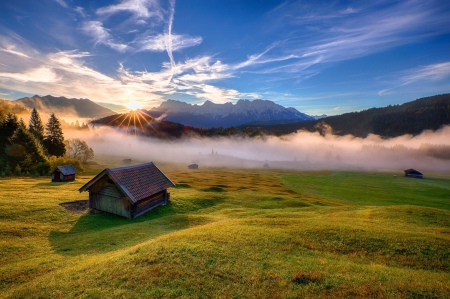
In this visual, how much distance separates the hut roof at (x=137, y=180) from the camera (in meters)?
27.9

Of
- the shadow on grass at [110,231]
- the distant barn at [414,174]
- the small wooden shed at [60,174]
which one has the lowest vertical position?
the distant barn at [414,174]

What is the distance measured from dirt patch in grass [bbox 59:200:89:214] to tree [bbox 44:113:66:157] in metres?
71.0

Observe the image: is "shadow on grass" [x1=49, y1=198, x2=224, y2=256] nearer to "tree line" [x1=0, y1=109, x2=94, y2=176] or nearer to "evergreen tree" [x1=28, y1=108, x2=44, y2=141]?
"tree line" [x1=0, y1=109, x2=94, y2=176]

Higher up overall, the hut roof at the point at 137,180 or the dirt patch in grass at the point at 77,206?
the hut roof at the point at 137,180

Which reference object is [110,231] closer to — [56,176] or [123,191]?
[123,191]

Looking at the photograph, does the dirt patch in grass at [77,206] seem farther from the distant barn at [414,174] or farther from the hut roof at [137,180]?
the distant barn at [414,174]

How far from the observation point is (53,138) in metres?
84.5

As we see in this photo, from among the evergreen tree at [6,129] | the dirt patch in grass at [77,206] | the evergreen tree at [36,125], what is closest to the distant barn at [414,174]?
the dirt patch in grass at [77,206]

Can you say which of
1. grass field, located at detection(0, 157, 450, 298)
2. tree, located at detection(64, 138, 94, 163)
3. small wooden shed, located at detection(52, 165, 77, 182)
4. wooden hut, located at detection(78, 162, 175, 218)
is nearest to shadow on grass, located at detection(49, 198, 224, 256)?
grass field, located at detection(0, 157, 450, 298)

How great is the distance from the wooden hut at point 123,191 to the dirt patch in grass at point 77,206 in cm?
126

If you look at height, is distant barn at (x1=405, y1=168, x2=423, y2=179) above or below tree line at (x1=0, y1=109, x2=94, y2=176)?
below

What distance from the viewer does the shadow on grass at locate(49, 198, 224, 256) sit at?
57.7 ft

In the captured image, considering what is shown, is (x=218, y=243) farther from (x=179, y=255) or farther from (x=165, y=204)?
(x=165, y=204)

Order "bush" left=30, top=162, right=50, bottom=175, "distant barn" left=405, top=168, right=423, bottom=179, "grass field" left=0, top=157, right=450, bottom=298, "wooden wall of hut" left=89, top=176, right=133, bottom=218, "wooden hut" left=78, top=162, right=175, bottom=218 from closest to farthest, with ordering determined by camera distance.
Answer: "grass field" left=0, top=157, right=450, bottom=298 < "wooden hut" left=78, top=162, right=175, bottom=218 < "wooden wall of hut" left=89, top=176, right=133, bottom=218 < "bush" left=30, top=162, right=50, bottom=175 < "distant barn" left=405, top=168, right=423, bottom=179
